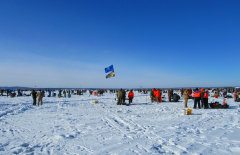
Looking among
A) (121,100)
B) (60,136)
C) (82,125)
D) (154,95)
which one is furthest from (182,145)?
(154,95)

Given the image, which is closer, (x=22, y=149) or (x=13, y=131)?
(x=22, y=149)

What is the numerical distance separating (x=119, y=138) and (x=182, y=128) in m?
3.35

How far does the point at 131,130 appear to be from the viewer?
12.3 metres

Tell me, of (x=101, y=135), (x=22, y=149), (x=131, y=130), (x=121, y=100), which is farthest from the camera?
(x=121, y=100)

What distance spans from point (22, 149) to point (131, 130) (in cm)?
464

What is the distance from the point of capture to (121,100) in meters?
29.3

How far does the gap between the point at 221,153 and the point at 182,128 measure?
458cm

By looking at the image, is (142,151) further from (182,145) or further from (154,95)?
(154,95)

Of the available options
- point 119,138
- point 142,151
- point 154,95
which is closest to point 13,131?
point 119,138

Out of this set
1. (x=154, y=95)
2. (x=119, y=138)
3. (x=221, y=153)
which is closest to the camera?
(x=221, y=153)

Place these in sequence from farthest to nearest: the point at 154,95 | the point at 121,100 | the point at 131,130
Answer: the point at 154,95 → the point at 121,100 → the point at 131,130

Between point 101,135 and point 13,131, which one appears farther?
point 13,131

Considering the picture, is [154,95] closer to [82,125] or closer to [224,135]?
[82,125]

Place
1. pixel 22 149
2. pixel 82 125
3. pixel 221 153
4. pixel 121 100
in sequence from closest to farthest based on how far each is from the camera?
pixel 221 153 < pixel 22 149 < pixel 82 125 < pixel 121 100
